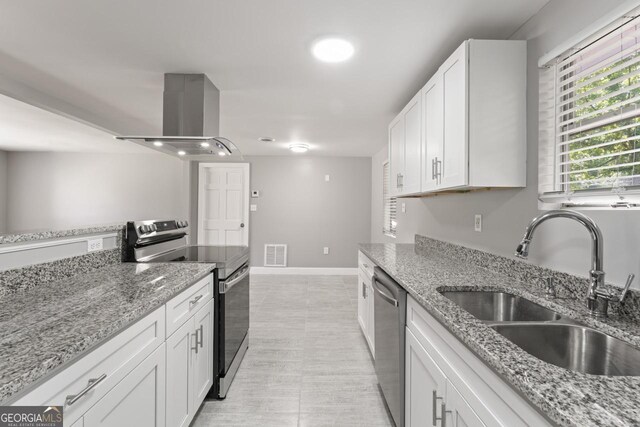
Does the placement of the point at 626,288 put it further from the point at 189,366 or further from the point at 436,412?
the point at 189,366

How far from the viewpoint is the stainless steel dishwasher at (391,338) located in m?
1.51

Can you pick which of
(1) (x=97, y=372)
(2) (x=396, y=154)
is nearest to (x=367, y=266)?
(2) (x=396, y=154)

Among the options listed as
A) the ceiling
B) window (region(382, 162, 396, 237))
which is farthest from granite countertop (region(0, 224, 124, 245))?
window (region(382, 162, 396, 237))

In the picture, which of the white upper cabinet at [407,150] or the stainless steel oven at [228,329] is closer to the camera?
the stainless steel oven at [228,329]

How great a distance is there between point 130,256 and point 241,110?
187cm

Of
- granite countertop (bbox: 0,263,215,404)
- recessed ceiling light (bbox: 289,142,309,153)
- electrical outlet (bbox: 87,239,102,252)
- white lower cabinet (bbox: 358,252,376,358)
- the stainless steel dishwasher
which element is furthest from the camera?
recessed ceiling light (bbox: 289,142,309,153)

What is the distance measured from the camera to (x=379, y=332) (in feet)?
6.44

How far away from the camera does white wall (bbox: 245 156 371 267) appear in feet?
18.8

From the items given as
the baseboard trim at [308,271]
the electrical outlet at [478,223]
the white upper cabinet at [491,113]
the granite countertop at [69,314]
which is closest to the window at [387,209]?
the baseboard trim at [308,271]

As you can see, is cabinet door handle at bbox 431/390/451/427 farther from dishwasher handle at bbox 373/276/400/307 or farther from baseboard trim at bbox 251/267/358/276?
baseboard trim at bbox 251/267/358/276

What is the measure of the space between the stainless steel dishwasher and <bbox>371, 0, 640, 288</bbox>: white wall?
2.33ft

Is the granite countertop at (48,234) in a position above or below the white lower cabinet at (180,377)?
above

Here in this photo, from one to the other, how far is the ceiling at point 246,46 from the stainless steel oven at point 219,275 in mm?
1177

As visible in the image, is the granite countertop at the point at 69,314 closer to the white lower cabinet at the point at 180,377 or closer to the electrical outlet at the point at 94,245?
the electrical outlet at the point at 94,245
